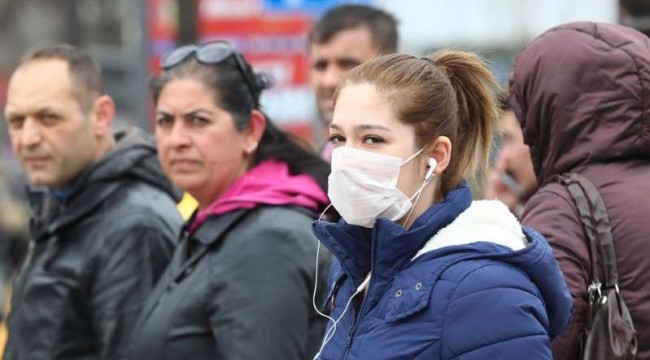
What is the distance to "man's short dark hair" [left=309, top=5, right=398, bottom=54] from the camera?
6.20 metres

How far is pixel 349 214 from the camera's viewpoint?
327 cm

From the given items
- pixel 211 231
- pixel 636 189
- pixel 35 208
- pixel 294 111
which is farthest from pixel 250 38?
pixel 636 189

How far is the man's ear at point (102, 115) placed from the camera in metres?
5.38

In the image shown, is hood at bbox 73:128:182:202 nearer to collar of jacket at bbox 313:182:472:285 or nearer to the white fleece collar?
collar of jacket at bbox 313:182:472:285

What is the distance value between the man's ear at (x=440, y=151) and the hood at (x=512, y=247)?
0.40ft

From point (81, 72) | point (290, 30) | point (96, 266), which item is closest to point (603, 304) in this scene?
point (96, 266)

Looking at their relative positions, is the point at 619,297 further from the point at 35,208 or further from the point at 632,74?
the point at 35,208

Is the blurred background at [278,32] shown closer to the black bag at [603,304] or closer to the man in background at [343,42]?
the man in background at [343,42]

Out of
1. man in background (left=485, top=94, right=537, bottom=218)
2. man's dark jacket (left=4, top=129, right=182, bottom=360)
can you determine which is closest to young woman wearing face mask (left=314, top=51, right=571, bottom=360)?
man's dark jacket (left=4, top=129, right=182, bottom=360)

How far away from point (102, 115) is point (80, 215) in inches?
21.1

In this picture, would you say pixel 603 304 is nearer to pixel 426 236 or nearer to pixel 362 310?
pixel 426 236

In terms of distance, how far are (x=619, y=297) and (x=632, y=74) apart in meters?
0.62

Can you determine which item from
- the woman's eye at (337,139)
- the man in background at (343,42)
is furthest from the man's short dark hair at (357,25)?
the woman's eye at (337,139)

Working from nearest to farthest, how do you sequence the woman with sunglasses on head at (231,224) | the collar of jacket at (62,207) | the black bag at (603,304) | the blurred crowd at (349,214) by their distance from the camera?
1. the blurred crowd at (349,214)
2. the black bag at (603,304)
3. the woman with sunglasses on head at (231,224)
4. the collar of jacket at (62,207)
